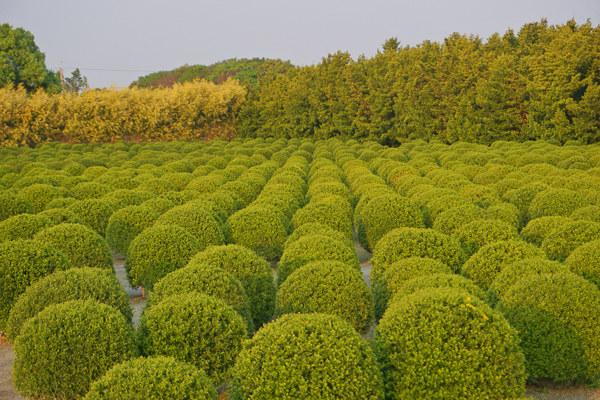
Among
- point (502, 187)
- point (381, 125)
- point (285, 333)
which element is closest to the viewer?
point (285, 333)

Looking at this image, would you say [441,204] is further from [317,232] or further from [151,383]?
[151,383]

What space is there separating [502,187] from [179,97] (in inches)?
1974

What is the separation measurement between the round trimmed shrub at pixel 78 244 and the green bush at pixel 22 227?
111 cm

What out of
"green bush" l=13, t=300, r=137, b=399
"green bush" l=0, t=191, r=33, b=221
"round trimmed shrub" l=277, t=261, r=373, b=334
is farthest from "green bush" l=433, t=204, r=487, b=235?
"green bush" l=0, t=191, r=33, b=221

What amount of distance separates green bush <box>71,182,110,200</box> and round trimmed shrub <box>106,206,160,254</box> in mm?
5048

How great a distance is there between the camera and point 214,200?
13.9 m

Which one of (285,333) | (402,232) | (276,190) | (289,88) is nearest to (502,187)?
(276,190)

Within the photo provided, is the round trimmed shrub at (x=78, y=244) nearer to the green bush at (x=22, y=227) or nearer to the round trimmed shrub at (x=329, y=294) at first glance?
the green bush at (x=22, y=227)

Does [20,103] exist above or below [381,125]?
above

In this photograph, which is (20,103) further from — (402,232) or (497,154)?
(402,232)

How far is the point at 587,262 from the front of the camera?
7137 mm

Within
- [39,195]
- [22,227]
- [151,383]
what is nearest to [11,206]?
[39,195]

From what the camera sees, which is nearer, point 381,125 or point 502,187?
point 502,187

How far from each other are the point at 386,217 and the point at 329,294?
5.44m
